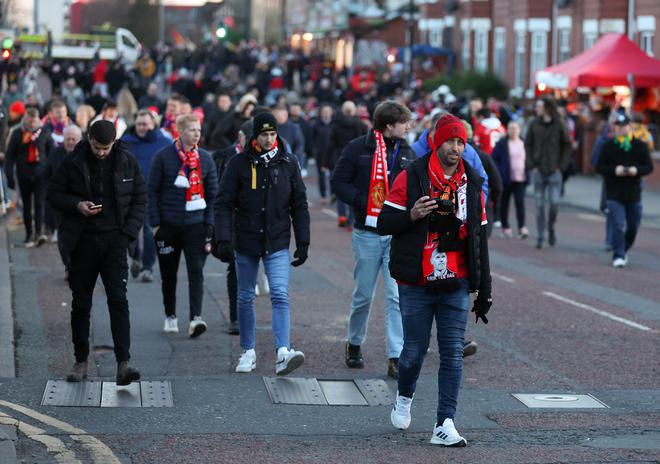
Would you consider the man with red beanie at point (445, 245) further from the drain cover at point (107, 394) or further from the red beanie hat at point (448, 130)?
the drain cover at point (107, 394)

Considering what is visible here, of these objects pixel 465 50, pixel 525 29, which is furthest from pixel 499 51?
pixel 465 50

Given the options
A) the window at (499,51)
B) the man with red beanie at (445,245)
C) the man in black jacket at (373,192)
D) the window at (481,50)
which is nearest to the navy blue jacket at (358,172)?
the man in black jacket at (373,192)

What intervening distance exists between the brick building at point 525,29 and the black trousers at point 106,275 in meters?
27.6

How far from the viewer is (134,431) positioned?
839 cm

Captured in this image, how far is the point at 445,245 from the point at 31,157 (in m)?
10.9

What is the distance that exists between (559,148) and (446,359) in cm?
1122

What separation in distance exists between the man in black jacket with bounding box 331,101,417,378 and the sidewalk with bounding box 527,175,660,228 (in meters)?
13.8

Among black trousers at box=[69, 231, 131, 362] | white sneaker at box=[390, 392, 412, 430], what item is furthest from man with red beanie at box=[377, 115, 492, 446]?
black trousers at box=[69, 231, 131, 362]

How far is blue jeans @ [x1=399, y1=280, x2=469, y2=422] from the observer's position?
26.5 feet

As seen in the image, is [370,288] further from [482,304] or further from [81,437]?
[81,437]

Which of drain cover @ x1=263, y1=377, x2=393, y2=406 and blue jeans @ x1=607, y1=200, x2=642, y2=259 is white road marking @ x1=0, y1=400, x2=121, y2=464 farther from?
blue jeans @ x1=607, y1=200, x2=642, y2=259

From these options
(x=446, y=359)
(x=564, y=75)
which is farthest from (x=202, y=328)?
(x=564, y=75)

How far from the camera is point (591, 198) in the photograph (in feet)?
91.5

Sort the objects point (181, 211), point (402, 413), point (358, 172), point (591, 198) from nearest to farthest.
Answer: point (402, 413), point (358, 172), point (181, 211), point (591, 198)
